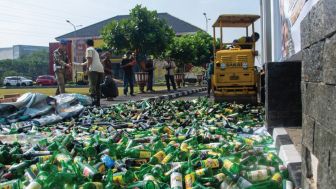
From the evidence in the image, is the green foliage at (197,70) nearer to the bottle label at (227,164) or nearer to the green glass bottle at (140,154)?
the green glass bottle at (140,154)

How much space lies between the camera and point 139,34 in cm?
2803

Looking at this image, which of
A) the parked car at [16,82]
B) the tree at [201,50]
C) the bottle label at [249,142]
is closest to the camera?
the bottle label at [249,142]

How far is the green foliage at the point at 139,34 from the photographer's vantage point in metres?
28.0

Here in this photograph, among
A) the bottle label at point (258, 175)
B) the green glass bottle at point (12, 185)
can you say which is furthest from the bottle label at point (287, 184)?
the green glass bottle at point (12, 185)

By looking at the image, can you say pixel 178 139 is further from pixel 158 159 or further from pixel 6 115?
pixel 6 115

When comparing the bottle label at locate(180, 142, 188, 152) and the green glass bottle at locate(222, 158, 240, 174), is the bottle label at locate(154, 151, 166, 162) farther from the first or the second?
the green glass bottle at locate(222, 158, 240, 174)

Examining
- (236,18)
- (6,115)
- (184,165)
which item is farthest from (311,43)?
(236,18)

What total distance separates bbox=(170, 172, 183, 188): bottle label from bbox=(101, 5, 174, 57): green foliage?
2393 cm

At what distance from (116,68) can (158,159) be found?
5887cm

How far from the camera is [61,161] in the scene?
495 cm

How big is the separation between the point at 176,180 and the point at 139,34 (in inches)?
962

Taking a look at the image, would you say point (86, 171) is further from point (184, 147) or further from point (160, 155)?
point (184, 147)

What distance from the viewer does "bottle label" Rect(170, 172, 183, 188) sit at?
4.02 meters

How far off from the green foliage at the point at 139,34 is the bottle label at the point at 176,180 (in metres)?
23.9
